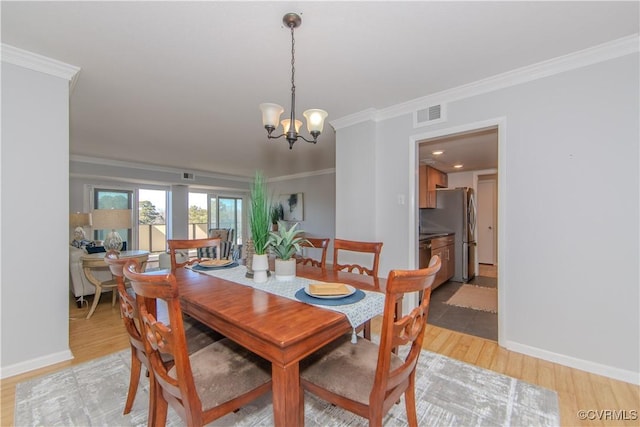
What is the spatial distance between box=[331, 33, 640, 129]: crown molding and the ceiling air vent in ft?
0.15

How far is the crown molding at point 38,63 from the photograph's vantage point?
1917mm

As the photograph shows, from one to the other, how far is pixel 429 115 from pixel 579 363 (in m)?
2.40

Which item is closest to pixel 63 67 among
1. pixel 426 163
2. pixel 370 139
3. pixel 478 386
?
pixel 370 139

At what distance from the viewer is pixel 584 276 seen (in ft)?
6.54

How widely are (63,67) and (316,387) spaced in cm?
295

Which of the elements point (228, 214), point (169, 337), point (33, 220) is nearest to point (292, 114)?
point (169, 337)

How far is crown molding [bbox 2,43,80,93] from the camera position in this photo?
75.5 inches

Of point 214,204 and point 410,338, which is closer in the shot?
point 410,338

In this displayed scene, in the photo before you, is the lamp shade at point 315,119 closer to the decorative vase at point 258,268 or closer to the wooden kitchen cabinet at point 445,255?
the decorative vase at point 258,268

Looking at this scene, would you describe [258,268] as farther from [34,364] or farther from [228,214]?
[228,214]

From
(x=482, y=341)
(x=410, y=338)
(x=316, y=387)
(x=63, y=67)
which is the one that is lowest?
(x=482, y=341)

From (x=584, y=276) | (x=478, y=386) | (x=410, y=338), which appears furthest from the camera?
(x=584, y=276)

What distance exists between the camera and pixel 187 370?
98 centimetres

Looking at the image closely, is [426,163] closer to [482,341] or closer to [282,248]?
[482,341]
